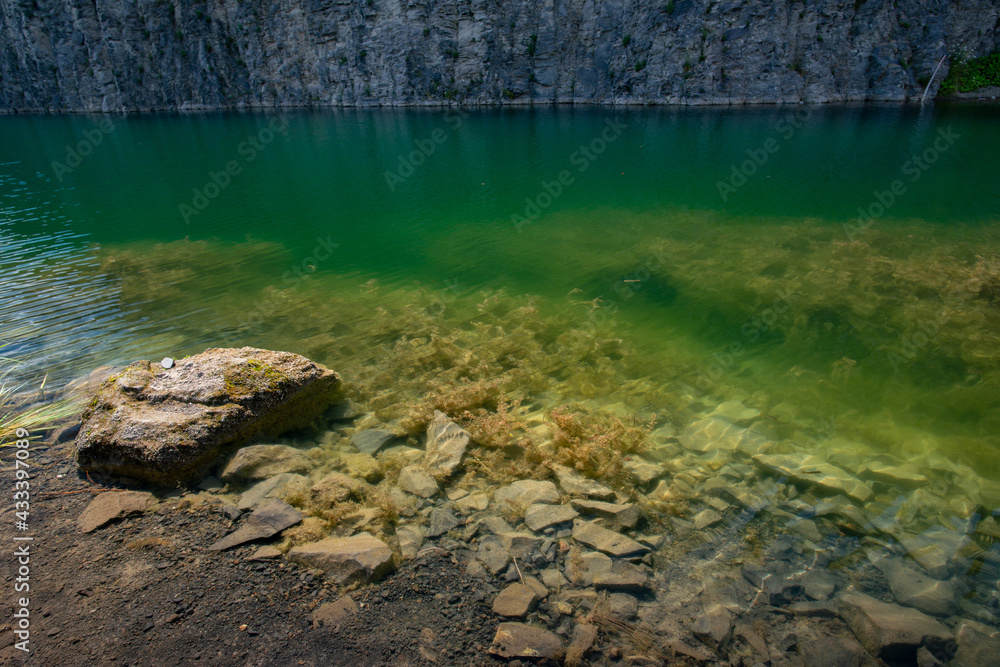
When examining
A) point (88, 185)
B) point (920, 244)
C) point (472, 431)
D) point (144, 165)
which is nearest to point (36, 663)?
point (472, 431)

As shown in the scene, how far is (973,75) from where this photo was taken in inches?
1778

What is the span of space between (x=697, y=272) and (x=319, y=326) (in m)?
8.75

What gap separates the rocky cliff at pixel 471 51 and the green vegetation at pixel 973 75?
85 centimetres

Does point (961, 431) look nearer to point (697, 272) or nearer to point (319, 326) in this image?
point (697, 272)

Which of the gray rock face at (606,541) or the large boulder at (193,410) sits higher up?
the large boulder at (193,410)

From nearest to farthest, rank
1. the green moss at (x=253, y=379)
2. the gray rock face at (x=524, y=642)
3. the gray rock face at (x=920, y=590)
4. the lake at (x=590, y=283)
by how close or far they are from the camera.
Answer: the gray rock face at (x=524, y=642), the gray rock face at (x=920, y=590), the green moss at (x=253, y=379), the lake at (x=590, y=283)

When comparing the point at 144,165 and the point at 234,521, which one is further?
the point at 144,165

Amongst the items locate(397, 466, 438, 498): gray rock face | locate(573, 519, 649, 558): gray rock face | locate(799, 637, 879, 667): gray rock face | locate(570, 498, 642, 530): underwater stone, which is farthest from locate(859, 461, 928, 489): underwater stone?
locate(397, 466, 438, 498): gray rock face

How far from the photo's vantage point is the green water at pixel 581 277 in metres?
8.62

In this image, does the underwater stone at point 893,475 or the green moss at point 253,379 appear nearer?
the underwater stone at point 893,475

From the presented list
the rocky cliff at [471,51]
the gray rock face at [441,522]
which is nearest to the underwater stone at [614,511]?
the gray rock face at [441,522]

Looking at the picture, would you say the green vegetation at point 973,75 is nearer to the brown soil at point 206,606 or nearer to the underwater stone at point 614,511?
the underwater stone at point 614,511

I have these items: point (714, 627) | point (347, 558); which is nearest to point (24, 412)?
point (347, 558)

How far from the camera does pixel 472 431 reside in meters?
7.22
